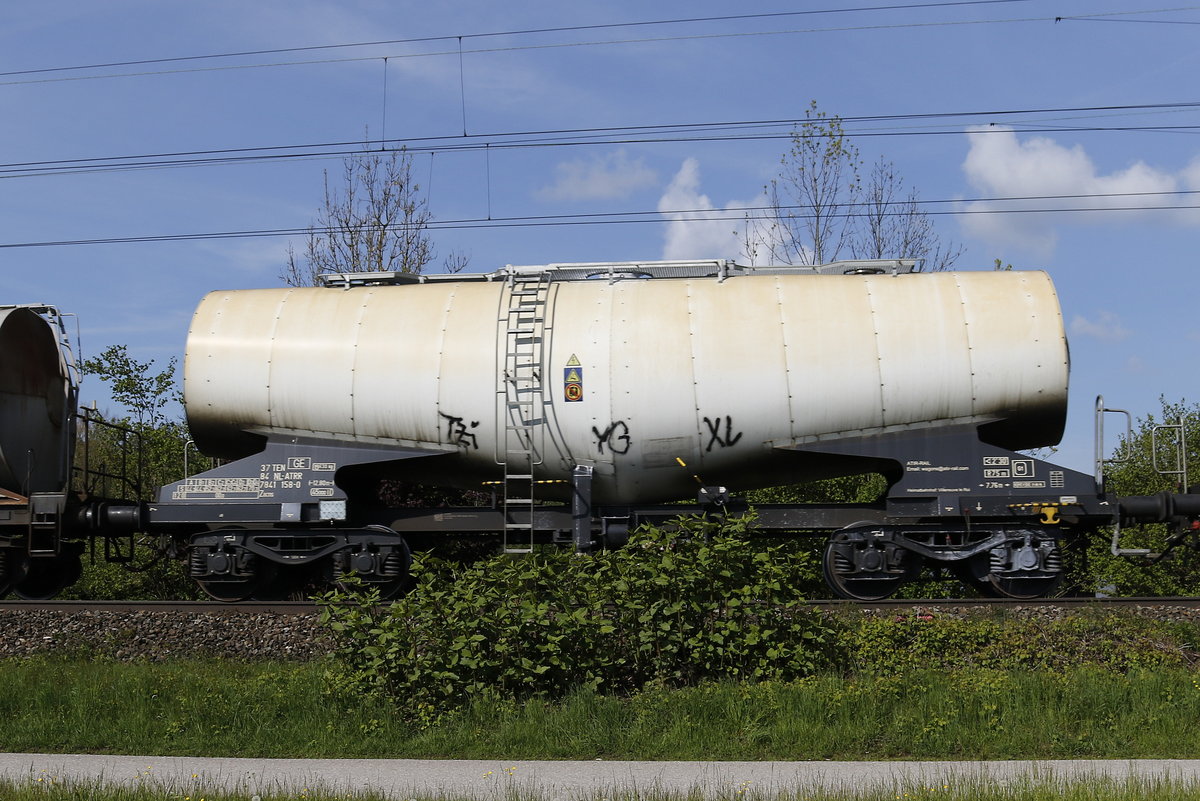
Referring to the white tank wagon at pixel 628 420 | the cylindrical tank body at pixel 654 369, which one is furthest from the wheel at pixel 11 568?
the cylindrical tank body at pixel 654 369

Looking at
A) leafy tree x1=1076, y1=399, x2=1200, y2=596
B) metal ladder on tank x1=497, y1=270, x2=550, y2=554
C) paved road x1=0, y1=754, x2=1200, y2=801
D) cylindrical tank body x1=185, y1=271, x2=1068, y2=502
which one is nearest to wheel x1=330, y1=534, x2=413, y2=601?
cylindrical tank body x1=185, y1=271, x2=1068, y2=502

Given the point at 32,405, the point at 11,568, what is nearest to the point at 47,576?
the point at 11,568

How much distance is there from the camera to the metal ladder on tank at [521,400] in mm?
12578

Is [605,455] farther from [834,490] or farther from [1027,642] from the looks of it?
[834,490]

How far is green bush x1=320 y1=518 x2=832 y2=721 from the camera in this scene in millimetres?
8664

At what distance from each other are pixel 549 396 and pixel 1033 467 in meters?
5.59

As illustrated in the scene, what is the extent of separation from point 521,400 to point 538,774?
606 centimetres

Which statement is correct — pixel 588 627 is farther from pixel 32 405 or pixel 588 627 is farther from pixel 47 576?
pixel 32 405

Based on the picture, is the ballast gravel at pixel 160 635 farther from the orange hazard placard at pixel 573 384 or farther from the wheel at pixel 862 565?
the wheel at pixel 862 565

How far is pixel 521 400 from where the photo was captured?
496 inches

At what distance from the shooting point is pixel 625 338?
41.2 ft

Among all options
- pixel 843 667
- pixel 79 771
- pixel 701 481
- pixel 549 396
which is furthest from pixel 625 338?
pixel 79 771

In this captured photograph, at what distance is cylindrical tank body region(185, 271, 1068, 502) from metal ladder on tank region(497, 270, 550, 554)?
0.06 meters

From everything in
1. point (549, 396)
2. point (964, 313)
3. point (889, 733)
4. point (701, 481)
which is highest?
point (964, 313)
